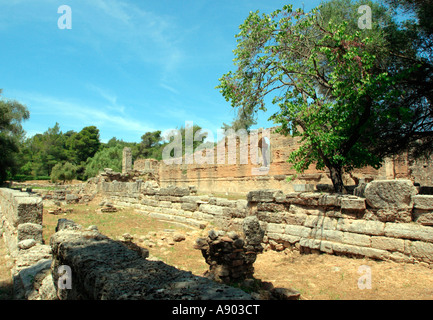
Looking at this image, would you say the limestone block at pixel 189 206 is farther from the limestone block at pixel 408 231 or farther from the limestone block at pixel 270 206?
the limestone block at pixel 408 231

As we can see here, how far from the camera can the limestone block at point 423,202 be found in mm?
4809

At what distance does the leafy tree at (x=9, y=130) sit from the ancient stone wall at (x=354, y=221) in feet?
86.8

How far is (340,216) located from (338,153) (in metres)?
2.45

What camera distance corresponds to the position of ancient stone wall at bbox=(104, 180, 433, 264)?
191 inches

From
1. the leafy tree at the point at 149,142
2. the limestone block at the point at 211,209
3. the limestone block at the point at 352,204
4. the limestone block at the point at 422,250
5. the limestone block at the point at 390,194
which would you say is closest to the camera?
the limestone block at the point at 422,250

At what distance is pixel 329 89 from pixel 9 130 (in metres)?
29.6

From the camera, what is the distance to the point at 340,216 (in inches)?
234

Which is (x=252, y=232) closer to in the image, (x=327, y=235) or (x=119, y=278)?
(x=327, y=235)

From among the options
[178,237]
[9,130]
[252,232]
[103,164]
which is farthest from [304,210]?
[103,164]

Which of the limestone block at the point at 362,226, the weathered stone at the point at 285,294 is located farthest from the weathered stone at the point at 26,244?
the limestone block at the point at 362,226

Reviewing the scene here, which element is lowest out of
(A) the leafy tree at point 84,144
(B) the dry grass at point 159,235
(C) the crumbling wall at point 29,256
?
(B) the dry grass at point 159,235

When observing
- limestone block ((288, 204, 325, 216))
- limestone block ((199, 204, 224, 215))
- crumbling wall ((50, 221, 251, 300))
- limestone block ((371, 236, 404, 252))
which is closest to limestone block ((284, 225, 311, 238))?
limestone block ((288, 204, 325, 216))

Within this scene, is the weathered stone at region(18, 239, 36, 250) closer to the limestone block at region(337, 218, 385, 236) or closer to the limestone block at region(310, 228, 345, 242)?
the limestone block at region(310, 228, 345, 242)

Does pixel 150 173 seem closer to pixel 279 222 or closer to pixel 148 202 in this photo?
pixel 148 202
